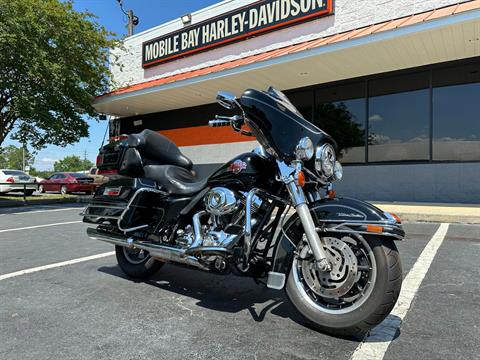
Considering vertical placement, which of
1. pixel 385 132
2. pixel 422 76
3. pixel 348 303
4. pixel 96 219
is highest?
pixel 422 76

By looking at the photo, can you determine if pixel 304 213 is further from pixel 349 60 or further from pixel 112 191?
pixel 349 60

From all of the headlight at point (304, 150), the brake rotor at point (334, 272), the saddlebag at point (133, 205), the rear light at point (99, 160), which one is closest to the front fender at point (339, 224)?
the brake rotor at point (334, 272)

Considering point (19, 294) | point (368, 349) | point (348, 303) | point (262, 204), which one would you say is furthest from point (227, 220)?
point (19, 294)

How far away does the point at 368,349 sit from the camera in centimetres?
251

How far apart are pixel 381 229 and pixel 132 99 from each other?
15189 millimetres

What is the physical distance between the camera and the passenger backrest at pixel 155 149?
4.11 metres

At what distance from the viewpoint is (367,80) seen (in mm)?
12422

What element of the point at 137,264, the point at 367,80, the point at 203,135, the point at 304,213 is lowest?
the point at 137,264

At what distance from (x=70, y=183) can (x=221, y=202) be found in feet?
68.4

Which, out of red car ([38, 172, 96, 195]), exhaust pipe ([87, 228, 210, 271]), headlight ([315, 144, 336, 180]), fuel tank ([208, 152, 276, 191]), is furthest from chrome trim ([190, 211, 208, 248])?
red car ([38, 172, 96, 195])

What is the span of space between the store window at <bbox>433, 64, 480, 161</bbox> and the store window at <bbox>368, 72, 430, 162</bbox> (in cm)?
28

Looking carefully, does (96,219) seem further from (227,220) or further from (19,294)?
(227,220)

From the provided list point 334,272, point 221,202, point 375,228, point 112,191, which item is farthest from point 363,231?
point 112,191

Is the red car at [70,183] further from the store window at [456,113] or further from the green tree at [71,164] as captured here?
the green tree at [71,164]
